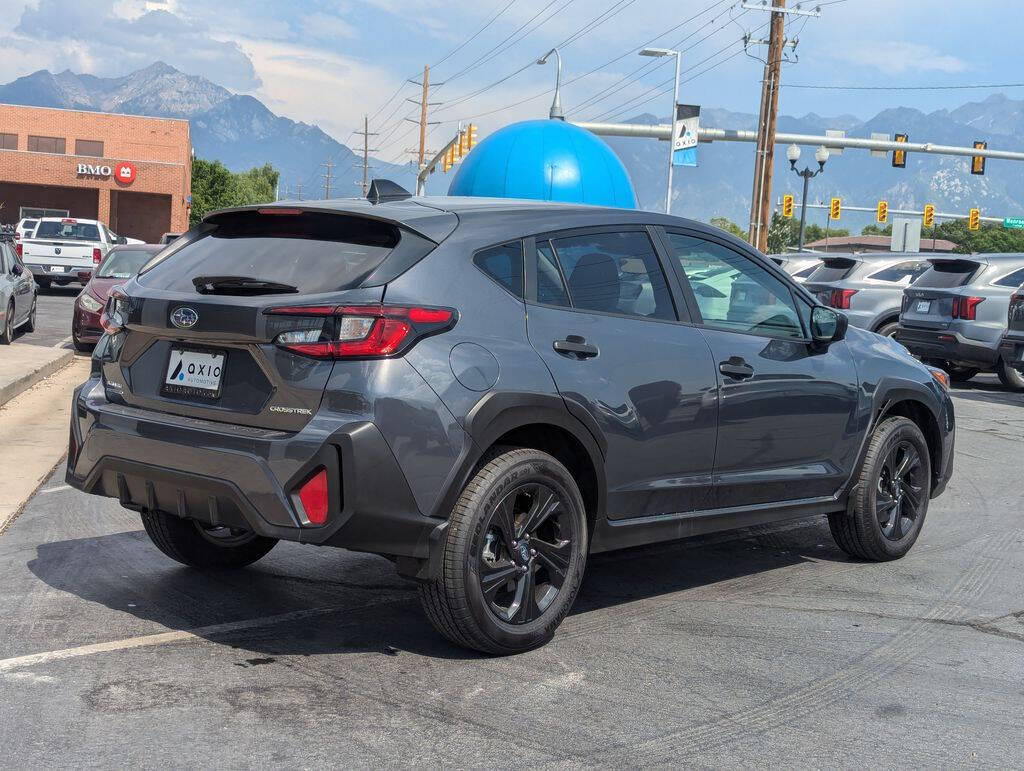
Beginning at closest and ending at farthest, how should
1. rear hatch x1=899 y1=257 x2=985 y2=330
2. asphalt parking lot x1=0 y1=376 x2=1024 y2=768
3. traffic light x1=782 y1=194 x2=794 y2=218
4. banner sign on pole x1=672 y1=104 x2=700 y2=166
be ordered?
asphalt parking lot x1=0 y1=376 x2=1024 y2=768, rear hatch x1=899 y1=257 x2=985 y2=330, banner sign on pole x1=672 y1=104 x2=700 y2=166, traffic light x1=782 y1=194 x2=794 y2=218

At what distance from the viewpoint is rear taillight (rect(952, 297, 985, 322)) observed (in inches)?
629

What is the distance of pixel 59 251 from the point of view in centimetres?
2888

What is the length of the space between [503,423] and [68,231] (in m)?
27.9

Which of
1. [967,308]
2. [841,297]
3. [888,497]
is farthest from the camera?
[841,297]

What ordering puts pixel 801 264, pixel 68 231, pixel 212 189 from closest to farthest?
pixel 801 264 < pixel 68 231 < pixel 212 189

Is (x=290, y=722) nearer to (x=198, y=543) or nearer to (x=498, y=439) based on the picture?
(x=498, y=439)

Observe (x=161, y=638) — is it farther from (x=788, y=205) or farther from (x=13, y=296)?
(x=788, y=205)

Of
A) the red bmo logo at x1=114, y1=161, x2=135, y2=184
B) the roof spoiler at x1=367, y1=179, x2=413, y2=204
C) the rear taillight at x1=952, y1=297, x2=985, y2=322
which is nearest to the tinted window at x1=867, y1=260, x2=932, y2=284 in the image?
the rear taillight at x1=952, y1=297, x2=985, y2=322

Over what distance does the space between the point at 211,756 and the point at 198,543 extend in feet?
7.07

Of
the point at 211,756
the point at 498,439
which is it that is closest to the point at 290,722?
the point at 211,756

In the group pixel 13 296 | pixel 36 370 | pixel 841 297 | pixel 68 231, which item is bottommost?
pixel 36 370

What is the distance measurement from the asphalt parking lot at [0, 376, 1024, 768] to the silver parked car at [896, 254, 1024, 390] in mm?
10112

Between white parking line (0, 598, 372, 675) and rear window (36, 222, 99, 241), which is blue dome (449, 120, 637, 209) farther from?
rear window (36, 222, 99, 241)

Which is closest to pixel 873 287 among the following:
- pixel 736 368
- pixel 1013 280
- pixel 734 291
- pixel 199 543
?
pixel 1013 280
